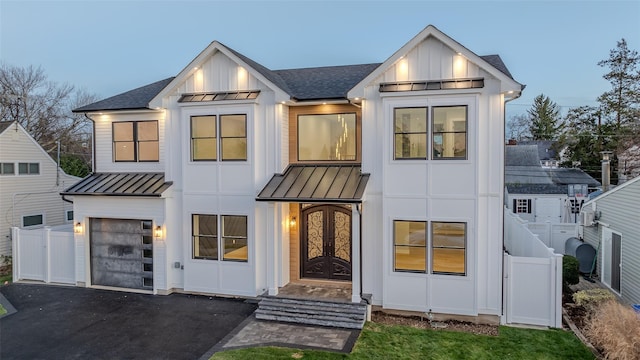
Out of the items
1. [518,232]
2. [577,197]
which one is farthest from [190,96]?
[577,197]

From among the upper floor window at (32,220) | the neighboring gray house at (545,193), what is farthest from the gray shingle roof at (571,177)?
the upper floor window at (32,220)

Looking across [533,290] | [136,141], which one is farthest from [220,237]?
[533,290]

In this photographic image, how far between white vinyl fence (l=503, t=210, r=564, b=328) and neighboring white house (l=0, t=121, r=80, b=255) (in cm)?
1890

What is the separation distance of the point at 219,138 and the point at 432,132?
19.9 feet

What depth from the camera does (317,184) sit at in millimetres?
10805

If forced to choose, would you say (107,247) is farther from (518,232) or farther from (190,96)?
(518,232)

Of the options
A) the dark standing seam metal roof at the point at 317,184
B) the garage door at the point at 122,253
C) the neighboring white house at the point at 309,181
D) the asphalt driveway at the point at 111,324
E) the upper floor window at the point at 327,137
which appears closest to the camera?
the asphalt driveway at the point at 111,324

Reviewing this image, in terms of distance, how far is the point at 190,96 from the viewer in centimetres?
1203

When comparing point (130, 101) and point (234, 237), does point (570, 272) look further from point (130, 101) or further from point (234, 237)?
point (130, 101)

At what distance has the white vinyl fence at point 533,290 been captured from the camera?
30.1 feet

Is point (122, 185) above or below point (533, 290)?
above

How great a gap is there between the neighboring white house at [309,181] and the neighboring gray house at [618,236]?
4311 millimetres

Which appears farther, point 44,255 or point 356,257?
point 44,255

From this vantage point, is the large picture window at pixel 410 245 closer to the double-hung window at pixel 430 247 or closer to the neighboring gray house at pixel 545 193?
the double-hung window at pixel 430 247
